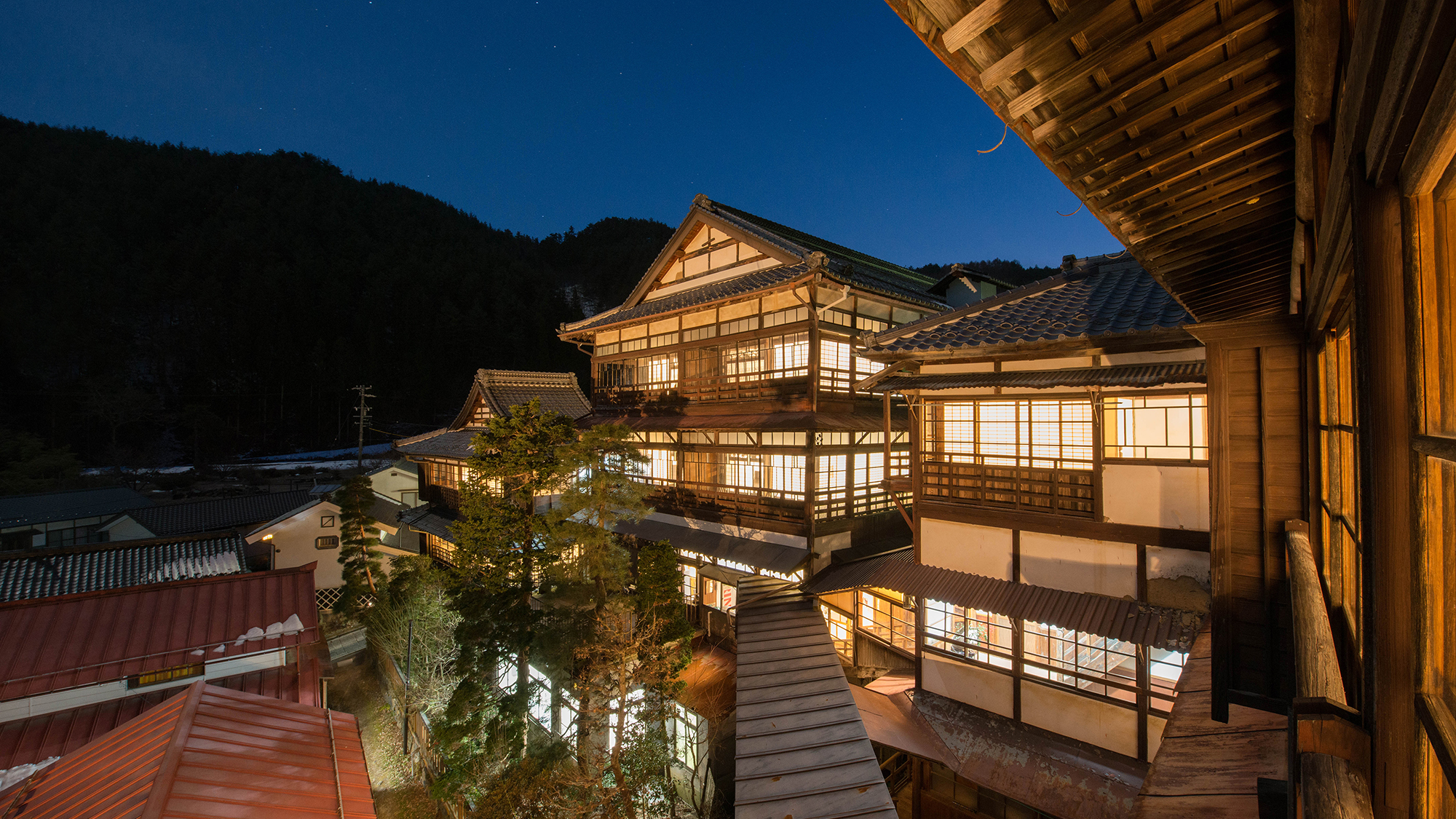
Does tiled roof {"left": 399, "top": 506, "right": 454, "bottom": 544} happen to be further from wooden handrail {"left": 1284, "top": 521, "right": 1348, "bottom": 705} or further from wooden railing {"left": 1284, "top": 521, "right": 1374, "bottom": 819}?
wooden railing {"left": 1284, "top": 521, "right": 1374, "bottom": 819}

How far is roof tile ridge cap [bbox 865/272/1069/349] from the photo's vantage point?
979 cm

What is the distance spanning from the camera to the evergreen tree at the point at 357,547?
59.7ft

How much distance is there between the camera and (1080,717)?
8.09m

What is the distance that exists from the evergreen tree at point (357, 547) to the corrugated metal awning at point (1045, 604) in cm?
1683

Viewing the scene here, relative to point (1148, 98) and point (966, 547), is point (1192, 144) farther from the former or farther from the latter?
point (966, 547)

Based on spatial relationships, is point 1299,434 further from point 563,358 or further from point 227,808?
point 563,358

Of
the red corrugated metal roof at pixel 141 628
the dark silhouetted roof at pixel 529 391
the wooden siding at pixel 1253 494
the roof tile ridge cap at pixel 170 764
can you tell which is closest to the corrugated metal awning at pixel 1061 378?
the wooden siding at pixel 1253 494

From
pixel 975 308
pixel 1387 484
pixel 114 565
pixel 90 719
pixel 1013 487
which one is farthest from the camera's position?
pixel 114 565

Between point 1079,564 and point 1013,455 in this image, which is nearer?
point 1079,564

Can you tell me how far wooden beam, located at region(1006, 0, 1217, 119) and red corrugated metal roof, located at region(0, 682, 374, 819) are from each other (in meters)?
9.17

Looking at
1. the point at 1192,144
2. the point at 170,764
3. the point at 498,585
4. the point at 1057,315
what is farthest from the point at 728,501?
the point at 1192,144

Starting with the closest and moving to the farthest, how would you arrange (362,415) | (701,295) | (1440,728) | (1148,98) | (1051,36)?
1. (1440,728)
2. (1051,36)
3. (1148,98)
4. (701,295)
5. (362,415)

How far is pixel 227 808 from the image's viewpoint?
5.84 m

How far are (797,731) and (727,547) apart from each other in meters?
5.47
